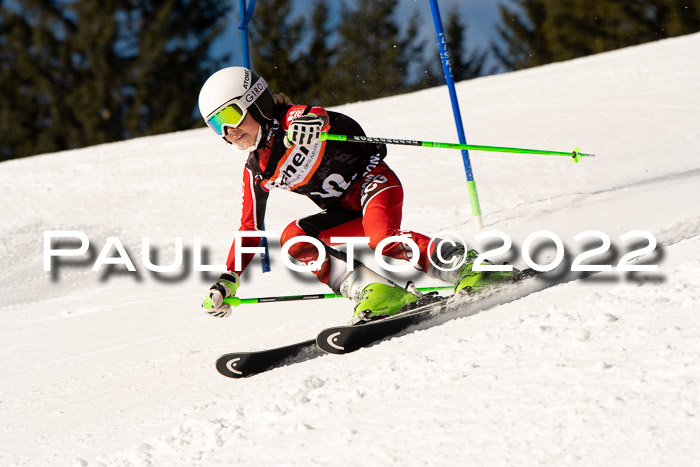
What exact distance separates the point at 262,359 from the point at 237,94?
1.27 m

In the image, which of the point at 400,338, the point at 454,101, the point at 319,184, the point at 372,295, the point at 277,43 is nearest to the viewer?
the point at 400,338

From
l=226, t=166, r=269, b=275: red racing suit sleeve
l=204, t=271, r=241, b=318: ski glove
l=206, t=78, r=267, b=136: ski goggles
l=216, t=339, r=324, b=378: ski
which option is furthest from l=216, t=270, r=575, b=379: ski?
l=206, t=78, r=267, b=136: ski goggles

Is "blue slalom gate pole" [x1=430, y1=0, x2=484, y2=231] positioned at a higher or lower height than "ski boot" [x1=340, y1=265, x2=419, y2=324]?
higher

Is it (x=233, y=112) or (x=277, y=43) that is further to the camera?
(x=277, y=43)

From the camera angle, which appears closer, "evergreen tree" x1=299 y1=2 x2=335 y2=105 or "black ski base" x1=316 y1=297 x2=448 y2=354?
"black ski base" x1=316 y1=297 x2=448 y2=354

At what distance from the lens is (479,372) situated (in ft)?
8.05

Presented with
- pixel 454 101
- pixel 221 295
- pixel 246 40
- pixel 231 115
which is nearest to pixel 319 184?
pixel 231 115

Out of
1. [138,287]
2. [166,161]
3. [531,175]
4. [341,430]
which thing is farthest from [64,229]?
[341,430]

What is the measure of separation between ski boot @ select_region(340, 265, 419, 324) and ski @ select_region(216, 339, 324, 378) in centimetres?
26

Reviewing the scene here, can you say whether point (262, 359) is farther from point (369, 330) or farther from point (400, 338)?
point (400, 338)

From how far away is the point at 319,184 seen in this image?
12.0 ft

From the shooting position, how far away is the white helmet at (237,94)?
3.44m

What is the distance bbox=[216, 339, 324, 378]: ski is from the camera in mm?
3273

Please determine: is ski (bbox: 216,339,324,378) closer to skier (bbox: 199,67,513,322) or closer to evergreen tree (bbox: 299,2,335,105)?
skier (bbox: 199,67,513,322)
